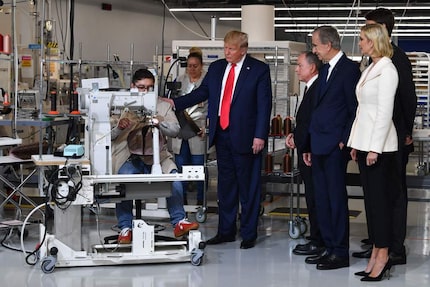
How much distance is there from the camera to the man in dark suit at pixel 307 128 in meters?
4.85

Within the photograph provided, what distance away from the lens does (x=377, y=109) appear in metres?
4.13

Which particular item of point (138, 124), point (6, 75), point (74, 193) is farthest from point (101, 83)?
point (6, 75)

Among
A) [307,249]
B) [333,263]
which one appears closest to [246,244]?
[307,249]

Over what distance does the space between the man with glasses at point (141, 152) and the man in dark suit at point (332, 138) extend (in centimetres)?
88

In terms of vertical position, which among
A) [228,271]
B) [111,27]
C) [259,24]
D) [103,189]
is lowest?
[228,271]

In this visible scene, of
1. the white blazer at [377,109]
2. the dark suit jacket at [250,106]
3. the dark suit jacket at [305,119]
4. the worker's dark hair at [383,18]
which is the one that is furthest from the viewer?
the dark suit jacket at [250,106]

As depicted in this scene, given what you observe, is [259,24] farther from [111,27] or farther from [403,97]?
[111,27]

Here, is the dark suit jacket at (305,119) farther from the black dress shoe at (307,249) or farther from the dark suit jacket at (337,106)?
the black dress shoe at (307,249)

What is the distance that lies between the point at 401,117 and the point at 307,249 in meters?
1.23

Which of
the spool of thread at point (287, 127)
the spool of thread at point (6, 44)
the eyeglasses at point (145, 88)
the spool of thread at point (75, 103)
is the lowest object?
the spool of thread at point (287, 127)

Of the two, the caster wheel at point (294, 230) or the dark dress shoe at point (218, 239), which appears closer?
the dark dress shoe at point (218, 239)

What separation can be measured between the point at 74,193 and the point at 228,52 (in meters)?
1.46

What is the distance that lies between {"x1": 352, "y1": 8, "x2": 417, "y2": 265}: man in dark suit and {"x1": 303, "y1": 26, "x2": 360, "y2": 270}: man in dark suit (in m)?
0.26

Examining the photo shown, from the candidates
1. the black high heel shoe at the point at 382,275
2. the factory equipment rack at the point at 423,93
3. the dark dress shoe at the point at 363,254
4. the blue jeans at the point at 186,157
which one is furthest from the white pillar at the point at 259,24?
the black high heel shoe at the point at 382,275
